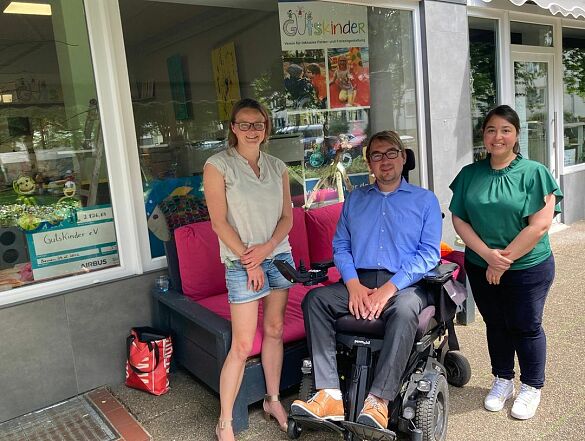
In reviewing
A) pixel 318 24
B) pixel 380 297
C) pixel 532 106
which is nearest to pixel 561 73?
pixel 532 106

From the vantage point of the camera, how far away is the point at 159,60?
6.58 m

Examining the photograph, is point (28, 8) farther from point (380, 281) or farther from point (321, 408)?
point (321, 408)

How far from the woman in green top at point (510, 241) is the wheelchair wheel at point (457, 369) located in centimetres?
18

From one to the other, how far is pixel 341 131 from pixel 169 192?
1633mm

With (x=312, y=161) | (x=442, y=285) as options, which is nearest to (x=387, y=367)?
(x=442, y=285)

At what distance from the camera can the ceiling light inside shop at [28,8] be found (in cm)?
392

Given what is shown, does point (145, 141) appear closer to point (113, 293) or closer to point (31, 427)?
point (113, 293)

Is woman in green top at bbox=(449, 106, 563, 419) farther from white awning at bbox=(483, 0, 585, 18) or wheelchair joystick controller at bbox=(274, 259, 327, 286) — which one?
white awning at bbox=(483, 0, 585, 18)

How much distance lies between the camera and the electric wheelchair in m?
2.24

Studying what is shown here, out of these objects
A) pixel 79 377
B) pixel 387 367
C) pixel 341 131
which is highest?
pixel 341 131

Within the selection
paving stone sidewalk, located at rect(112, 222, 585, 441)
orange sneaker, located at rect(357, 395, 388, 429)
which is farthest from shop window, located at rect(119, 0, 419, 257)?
orange sneaker, located at rect(357, 395, 388, 429)

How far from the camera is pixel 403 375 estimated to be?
90.8 inches

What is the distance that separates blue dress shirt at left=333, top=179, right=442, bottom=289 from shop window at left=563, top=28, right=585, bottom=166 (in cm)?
498

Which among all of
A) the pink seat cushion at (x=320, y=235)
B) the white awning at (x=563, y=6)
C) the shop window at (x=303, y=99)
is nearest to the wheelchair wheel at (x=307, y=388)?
the pink seat cushion at (x=320, y=235)
